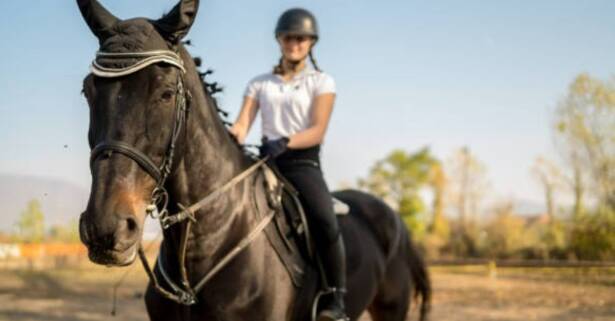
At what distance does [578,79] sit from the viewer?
2761 cm

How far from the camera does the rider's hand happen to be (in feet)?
13.0

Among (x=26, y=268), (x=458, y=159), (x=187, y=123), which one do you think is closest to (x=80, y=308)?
(x=26, y=268)

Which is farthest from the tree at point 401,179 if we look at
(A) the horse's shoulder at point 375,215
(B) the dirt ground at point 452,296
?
(A) the horse's shoulder at point 375,215

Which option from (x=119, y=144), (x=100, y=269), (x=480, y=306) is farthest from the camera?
(x=100, y=269)

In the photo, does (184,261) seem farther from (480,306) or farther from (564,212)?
(564,212)

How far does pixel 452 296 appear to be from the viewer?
1602 cm

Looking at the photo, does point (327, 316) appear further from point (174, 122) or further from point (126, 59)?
point (126, 59)

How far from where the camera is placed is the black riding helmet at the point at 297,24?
163 inches

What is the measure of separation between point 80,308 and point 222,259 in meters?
10.5

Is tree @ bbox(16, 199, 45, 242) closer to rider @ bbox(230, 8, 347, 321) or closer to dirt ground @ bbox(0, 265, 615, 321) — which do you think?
dirt ground @ bbox(0, 265, 615, 321)

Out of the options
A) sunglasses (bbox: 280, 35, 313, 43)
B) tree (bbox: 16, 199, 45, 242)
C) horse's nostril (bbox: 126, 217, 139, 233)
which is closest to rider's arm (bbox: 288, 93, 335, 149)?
sunglasses (bbox: 280, 35, 313, 43)

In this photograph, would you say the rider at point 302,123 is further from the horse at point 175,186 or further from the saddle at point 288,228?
the horse at point 175,186

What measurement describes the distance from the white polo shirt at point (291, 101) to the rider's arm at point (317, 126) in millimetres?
47

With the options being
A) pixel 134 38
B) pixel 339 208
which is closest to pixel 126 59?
pixel 134 38
